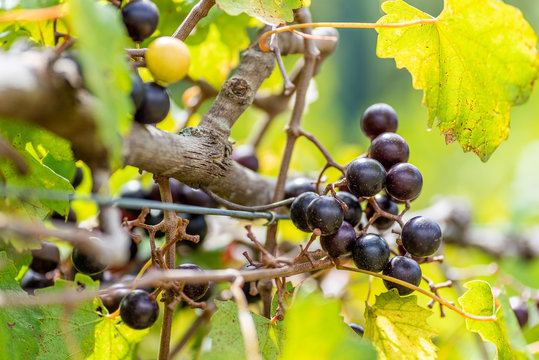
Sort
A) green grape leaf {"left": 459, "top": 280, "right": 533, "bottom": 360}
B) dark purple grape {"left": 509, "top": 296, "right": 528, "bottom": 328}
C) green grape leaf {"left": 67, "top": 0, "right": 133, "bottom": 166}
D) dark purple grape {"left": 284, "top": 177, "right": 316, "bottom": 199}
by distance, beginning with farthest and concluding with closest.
→ dark purple grape {"left": 509, "top": 296, "right": 528, "bottom": 328}
dark purple grape {"left": 284, "top": 177, "right": 316, "bottom": 199}
green grape leaf {"left": 459, "top": 280, "right": 533, "bottom": 360}
green grape leaf {"left": 67, "top": 0, "right": 133, "bottom": 166}

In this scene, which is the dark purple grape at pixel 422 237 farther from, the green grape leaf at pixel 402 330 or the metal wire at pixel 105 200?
the metal wire at pixel 105 200

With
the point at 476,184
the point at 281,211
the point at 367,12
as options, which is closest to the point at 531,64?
the point at 281,211

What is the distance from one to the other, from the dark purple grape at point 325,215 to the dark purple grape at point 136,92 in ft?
0.79

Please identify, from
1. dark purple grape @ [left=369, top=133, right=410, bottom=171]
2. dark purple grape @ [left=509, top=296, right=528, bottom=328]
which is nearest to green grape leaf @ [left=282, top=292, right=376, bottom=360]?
dark purple grape @ [left=369, top=133, right=410, bottom=171]

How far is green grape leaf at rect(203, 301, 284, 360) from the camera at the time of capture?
55 centimetres

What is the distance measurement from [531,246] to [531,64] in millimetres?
1089

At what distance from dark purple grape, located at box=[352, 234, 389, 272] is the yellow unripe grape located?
29 cm

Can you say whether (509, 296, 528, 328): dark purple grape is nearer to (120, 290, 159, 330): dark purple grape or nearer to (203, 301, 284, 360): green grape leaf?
(203, 301, 284, 360): green grape leaf

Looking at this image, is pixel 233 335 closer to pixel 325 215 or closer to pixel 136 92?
pixel 325 215

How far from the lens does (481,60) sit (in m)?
0.68

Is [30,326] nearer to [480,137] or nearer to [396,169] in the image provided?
[396,169]

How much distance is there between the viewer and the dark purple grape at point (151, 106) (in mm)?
510

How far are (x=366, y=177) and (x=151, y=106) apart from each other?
11.1 inches

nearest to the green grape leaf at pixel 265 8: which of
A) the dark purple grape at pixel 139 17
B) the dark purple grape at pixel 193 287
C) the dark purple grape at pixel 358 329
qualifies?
the dark purple grape at pixel 139 17
